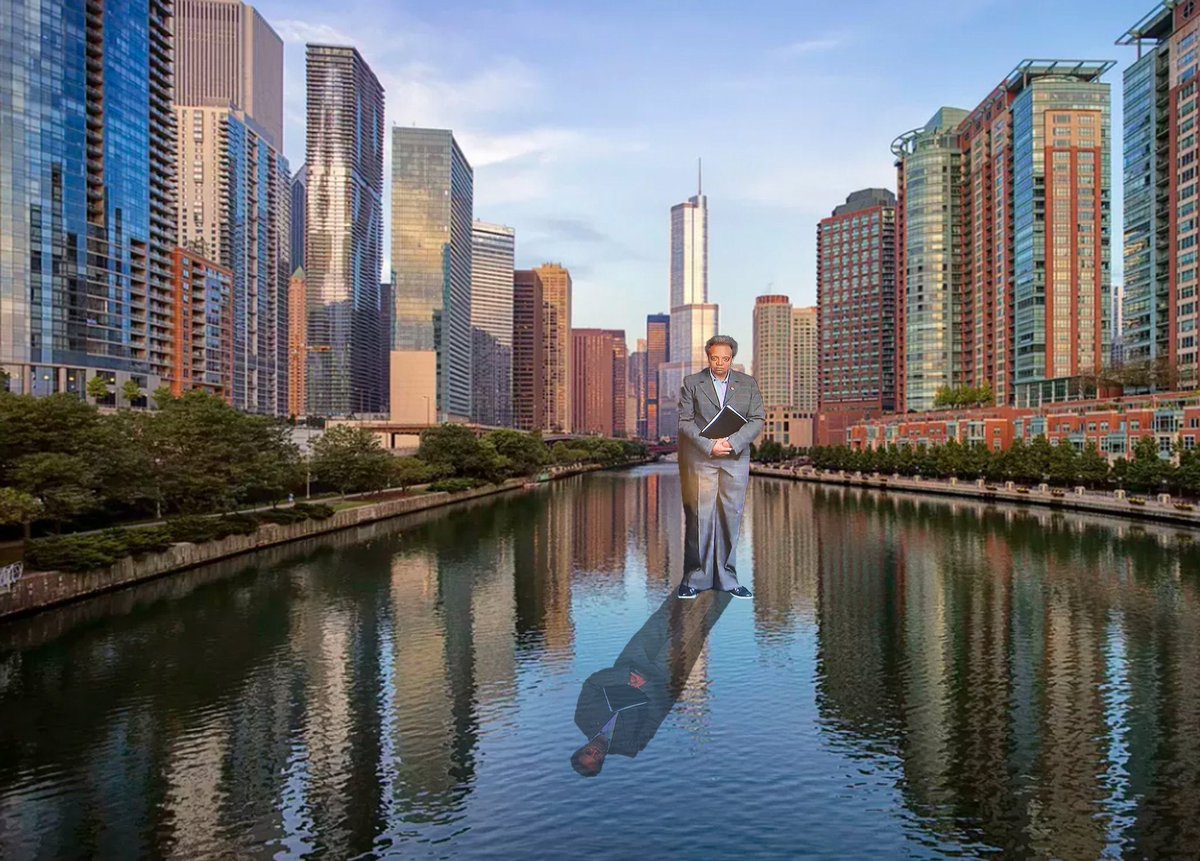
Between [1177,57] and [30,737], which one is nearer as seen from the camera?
[30,737]

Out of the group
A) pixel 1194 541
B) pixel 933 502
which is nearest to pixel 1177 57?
pixel 933 502

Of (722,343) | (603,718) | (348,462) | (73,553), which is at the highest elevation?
(722,343)

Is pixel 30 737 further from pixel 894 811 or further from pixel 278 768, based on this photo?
pixel 894 811

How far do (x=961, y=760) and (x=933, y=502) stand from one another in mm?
111325

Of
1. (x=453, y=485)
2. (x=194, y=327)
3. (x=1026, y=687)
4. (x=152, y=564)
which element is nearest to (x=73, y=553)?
(x=152, y=564)

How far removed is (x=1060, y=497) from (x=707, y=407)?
12108cm

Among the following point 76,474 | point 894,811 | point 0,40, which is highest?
point 0,40

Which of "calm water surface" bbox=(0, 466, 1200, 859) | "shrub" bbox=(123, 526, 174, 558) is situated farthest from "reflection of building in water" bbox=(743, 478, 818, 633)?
"shrub" bbox=(123, 526, 174, 558)

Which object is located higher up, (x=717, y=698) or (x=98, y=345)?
(x=98, y=345)

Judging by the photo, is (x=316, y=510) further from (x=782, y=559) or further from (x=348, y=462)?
(x=782, y=559)

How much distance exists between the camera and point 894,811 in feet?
99.3

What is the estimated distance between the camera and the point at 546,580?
71.5 m

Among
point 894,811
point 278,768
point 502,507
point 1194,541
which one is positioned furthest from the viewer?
point 502,507

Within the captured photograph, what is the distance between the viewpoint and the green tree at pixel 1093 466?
→ 122m
